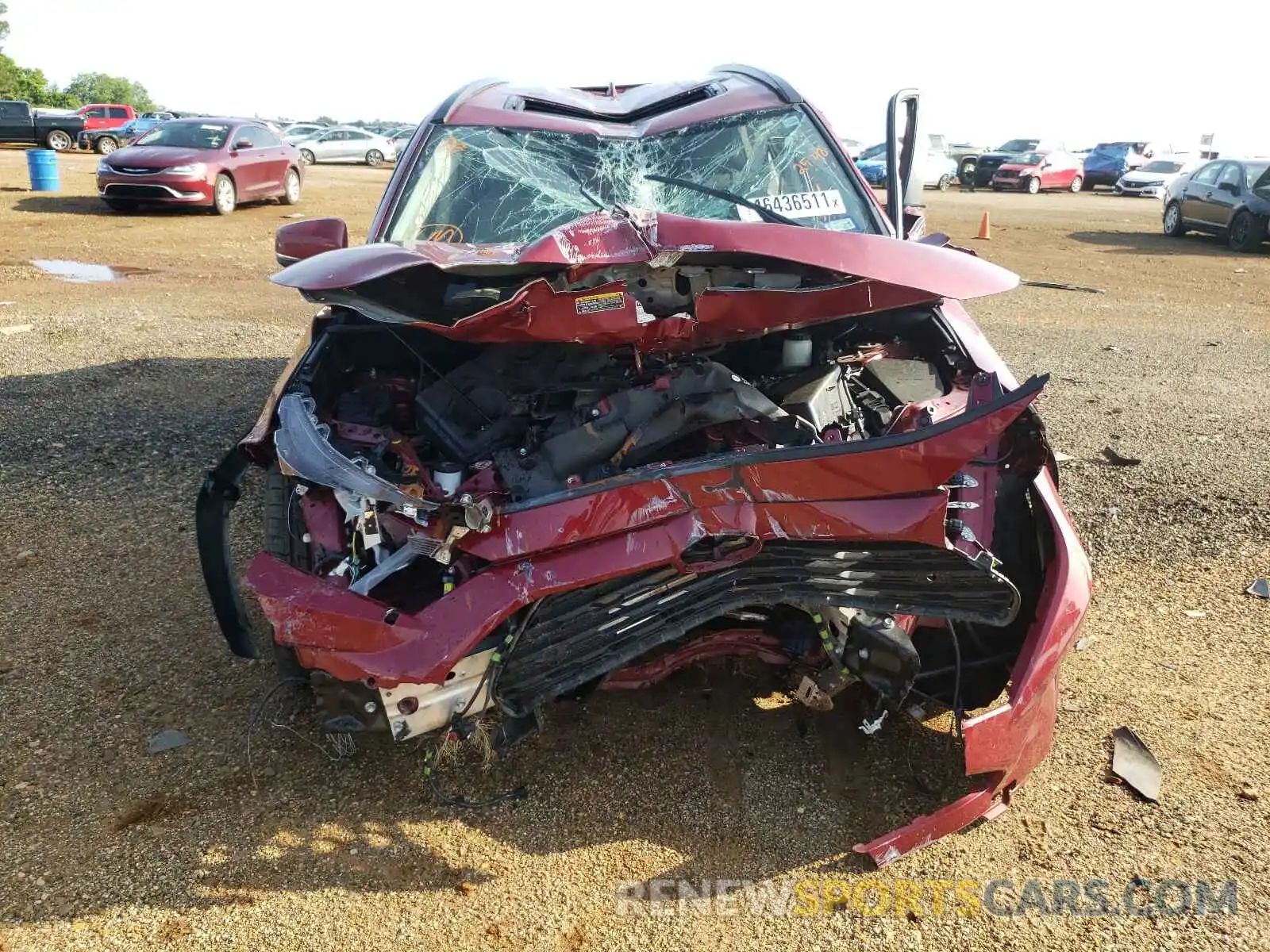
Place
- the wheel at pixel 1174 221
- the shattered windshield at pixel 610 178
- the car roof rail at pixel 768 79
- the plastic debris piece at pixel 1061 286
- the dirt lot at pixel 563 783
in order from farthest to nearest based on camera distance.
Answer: the wheel at pixel 1174 221 → the plastic debris piece at pixel 1061 286 → the car roof rail at pixel 768 79 → the shattered windshield at pixel 610 178 → the dirt lot at pixel 563 783

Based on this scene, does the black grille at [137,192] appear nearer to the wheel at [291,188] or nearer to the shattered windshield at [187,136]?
the shattered windshield at [187,136]

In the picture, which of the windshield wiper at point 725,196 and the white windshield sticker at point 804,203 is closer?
the windshield wiper at point 725,196

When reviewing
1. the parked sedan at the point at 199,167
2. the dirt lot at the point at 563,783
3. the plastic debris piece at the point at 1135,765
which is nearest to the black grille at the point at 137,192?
the parked sedan at the point at 199,167

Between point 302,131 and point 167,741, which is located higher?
point 302,131

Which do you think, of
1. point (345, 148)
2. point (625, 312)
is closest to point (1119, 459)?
point (625, 312)

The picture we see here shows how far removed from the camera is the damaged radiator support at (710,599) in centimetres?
246

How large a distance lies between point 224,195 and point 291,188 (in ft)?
5.59

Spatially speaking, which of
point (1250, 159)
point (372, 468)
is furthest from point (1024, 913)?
point (1250, 159)

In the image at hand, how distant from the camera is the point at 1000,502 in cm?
286

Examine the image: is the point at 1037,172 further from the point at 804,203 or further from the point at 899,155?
Result: the point at 804,203

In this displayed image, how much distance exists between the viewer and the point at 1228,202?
14.7m

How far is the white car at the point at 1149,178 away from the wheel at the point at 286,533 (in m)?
28.6

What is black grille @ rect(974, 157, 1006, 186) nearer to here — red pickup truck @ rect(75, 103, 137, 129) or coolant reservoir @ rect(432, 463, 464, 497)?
red pickup truck @ rect(75, 103, 137, 129)

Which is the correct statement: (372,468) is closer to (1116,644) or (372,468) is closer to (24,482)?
(1116,644)
